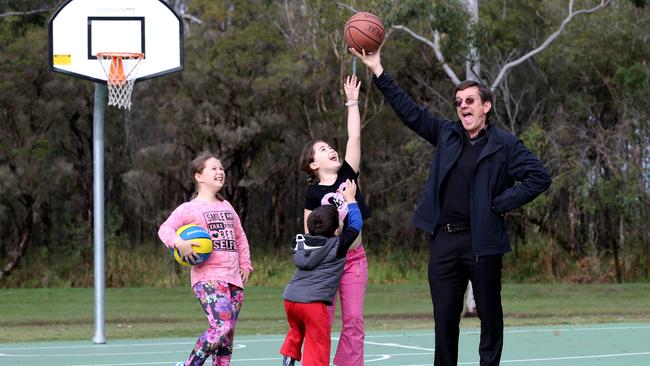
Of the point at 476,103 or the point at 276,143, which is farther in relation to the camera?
the point at 276,143

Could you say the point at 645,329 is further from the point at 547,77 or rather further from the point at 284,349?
the point at 547,77

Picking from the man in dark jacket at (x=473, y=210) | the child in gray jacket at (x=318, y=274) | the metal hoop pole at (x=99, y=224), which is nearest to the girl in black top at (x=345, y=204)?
the child in gray jacket at (x=318, y=274)

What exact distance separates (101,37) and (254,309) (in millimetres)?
A: 9415

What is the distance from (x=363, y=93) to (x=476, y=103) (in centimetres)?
2736

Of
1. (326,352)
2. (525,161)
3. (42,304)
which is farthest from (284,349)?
(42,304)

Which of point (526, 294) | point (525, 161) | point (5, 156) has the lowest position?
point (526, 294)

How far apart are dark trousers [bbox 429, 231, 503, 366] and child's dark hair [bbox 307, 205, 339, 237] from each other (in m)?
0.70

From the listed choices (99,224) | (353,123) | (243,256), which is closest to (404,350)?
(99,224)

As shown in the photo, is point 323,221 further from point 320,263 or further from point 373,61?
point 373,61

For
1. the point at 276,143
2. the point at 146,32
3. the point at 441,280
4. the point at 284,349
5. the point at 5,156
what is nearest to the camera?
the point at 441,280

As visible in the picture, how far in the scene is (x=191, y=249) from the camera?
8500 mm

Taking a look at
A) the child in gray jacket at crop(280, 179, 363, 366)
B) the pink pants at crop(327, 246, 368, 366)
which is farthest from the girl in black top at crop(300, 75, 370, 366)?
the child in gray jacket at crop(280, 179, 363, 366)

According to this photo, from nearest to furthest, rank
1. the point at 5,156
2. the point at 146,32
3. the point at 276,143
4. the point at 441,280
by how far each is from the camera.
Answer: the point at 441,280
the point at 146,32
the point at 5,156
the point at 276,143

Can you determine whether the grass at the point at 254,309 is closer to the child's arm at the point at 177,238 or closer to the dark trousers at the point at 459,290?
the child's arm at the point at 177,238
